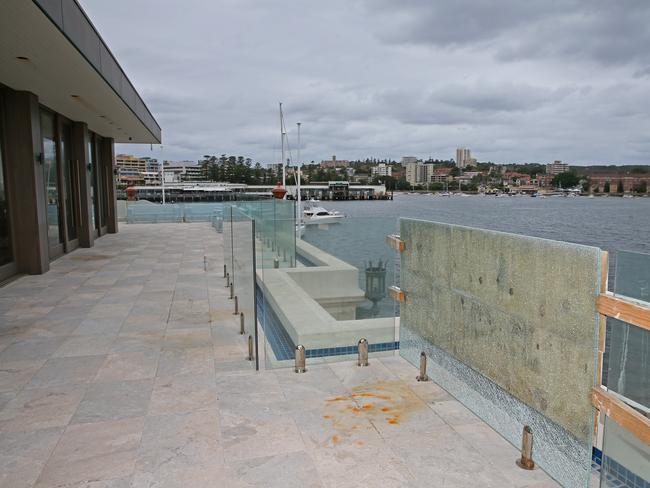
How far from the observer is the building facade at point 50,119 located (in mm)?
6494

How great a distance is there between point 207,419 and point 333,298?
13.1 feet

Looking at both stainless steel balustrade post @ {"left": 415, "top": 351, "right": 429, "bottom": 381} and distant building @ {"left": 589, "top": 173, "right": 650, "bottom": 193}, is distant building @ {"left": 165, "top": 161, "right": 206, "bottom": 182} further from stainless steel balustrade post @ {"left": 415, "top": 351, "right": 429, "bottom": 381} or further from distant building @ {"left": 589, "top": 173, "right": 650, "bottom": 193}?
stainless steel balustrade post @ {"left": 415, "top": 351, "right": 429, "bottom": 381}

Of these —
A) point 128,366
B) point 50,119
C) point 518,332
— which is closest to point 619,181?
point 50,119

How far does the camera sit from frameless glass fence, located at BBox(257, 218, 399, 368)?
559 centimetres

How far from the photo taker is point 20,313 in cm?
708

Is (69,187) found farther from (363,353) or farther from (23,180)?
(363,353)

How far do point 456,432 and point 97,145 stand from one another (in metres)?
18.2

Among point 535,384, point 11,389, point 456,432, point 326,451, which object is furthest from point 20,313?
point 535,384

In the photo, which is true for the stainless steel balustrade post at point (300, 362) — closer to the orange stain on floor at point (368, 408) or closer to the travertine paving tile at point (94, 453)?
the orange stain on floor at point (368, 408)

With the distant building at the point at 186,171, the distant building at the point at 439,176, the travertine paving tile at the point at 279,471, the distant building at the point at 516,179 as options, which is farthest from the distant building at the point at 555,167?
the travertine paving tile at the point at 279,471

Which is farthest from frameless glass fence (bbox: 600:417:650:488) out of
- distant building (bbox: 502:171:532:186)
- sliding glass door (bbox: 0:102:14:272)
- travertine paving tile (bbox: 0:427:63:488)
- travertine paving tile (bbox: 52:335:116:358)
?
distant building (bbox: 502:171:532:186)

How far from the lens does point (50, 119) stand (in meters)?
12.7

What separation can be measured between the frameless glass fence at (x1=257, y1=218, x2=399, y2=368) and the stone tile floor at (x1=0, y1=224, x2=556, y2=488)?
1.48 feet

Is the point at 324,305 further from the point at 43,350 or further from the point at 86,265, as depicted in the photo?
the point at 86,265
